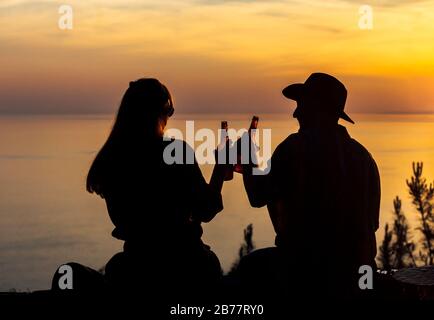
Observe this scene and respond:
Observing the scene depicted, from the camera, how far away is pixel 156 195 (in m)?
4.33

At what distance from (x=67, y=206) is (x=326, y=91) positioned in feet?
224

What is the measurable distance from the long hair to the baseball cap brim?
2.07 ft

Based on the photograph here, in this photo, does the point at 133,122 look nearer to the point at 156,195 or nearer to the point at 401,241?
the point at 156,195

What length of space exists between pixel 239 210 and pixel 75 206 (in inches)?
674

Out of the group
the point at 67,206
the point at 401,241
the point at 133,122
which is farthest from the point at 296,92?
the point at 67,206

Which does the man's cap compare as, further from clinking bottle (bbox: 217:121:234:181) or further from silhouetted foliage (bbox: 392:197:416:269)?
silhouetted foliage (bbox: 392:197:416:269)

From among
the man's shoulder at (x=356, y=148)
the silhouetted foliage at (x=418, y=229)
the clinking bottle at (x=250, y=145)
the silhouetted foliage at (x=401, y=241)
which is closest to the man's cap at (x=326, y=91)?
the man's shoulder at (x=356, y=148)

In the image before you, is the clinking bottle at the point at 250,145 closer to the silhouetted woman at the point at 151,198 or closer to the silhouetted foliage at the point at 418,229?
the silhouetted woman at the point at 151,198

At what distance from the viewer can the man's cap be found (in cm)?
430

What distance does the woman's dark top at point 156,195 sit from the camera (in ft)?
14.2

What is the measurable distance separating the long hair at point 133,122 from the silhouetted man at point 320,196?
0.58 m

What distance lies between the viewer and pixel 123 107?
4.34 m

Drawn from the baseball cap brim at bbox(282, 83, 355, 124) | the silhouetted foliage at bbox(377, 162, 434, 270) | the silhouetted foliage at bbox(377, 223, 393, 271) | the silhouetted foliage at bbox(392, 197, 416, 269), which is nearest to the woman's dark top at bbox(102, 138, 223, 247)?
the baseball cap brim at bbox(282, 83, 355, 124)
